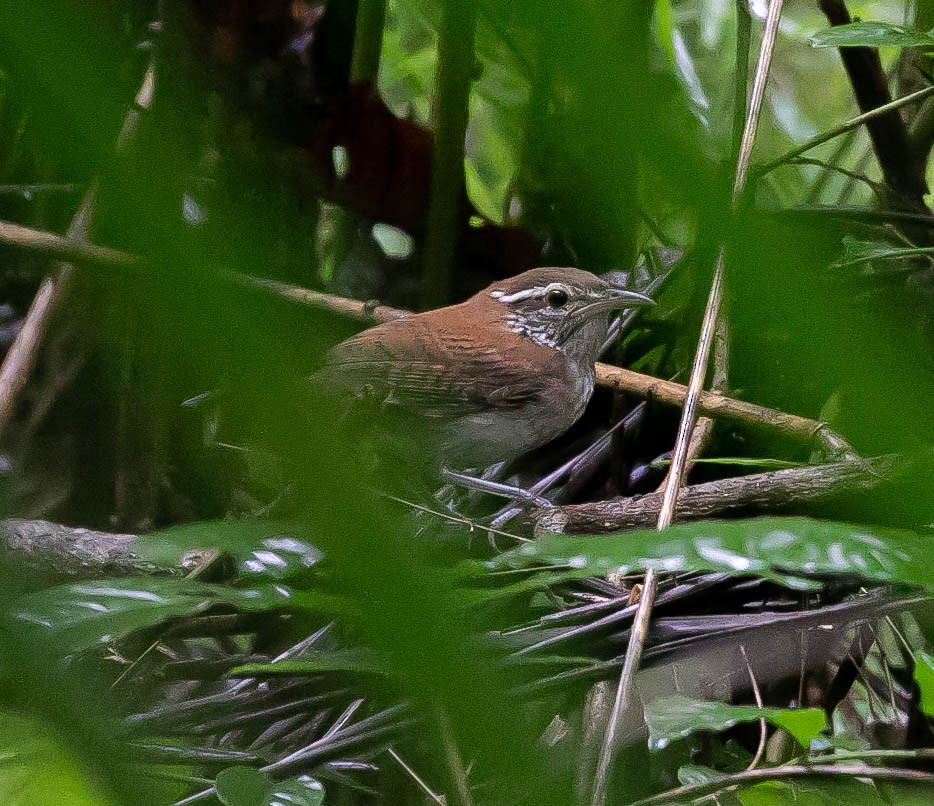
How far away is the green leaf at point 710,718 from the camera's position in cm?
145

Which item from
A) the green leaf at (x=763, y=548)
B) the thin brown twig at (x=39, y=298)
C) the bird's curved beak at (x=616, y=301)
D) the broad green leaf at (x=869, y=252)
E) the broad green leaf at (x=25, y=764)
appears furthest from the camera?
the bird's curved beak at (x=616, y=301)

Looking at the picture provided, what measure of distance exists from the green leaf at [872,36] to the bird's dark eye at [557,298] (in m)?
1.33

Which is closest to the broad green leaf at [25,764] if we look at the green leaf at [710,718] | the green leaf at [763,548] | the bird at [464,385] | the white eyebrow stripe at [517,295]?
the green leaf at [763,548]

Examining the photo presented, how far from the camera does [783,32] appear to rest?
459cm

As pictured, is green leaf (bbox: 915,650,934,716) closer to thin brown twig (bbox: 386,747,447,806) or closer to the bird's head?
thin brown twig (bbox: 386,747,447,806)

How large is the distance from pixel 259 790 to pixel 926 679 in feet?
3.32

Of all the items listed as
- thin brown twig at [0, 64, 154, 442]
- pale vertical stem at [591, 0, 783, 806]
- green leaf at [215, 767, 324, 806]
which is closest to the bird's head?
thin brown twig at [0, 64, 154, 442]

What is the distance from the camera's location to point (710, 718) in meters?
1.54

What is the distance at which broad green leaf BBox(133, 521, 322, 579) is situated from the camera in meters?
1.03

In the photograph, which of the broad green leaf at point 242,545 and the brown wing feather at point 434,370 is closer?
the broad green leaf at point 242,545

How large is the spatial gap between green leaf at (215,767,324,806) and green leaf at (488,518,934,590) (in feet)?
2.80

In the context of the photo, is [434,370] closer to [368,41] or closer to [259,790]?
[368,41]

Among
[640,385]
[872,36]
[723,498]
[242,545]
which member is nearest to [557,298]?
[640,385]

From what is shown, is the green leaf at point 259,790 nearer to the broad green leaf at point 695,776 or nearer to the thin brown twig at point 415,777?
the thin brown twig at point 415,777
